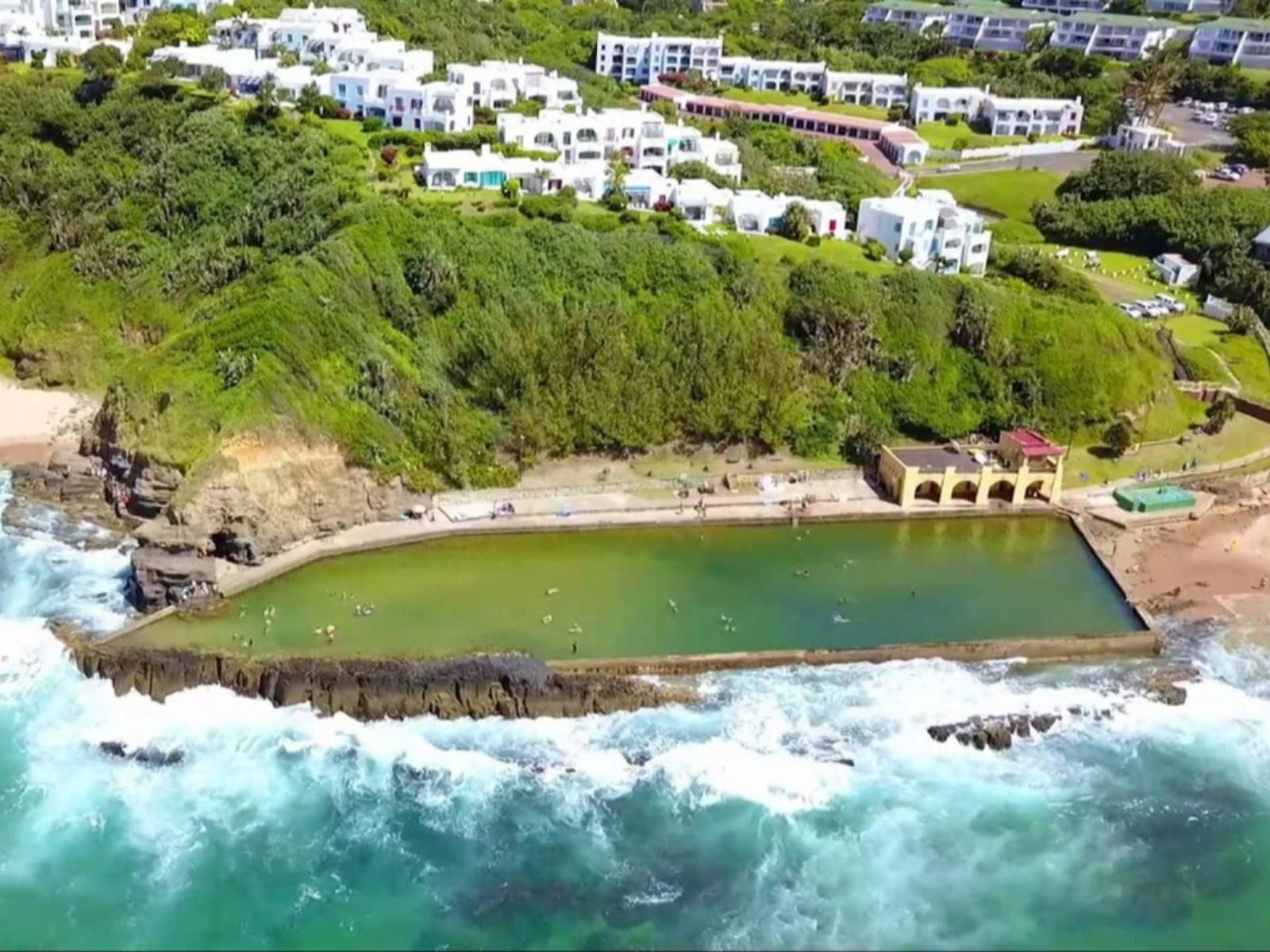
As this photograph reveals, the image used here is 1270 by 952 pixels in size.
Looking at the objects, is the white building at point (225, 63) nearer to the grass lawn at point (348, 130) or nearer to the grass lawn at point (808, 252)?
the grass lawn at point (348, 130)

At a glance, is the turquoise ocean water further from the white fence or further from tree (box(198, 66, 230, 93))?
the white fence

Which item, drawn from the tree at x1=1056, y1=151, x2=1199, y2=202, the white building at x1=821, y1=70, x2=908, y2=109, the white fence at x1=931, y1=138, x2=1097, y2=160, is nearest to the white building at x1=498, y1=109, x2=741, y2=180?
the white fence at x1=931, y1=138, x2=1097, y2=160

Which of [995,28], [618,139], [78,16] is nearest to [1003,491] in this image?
[618,139]

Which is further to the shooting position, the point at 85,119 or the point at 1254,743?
the point at 85,119

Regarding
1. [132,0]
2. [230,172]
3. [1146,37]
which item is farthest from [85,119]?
[1146,37]

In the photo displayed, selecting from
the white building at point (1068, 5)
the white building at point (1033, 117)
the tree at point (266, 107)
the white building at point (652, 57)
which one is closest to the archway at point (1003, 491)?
the tree at point (266, 107)

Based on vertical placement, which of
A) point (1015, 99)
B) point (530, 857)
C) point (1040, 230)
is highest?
point (1015, 99)

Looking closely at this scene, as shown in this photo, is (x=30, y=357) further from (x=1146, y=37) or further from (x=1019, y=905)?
(x=1146, y=37)
